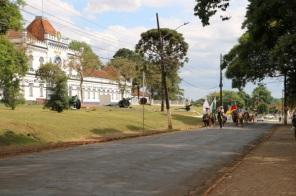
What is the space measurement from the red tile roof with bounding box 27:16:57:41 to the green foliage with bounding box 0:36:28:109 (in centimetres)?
4834

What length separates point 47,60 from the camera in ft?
335

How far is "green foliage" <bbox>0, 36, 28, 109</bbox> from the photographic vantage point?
160 ft

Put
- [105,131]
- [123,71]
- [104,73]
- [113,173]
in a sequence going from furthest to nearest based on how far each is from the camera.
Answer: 1. [104,73]
2. [123,71]
3. [105,131]
4. [113,173]

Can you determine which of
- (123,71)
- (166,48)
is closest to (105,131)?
(166,48)

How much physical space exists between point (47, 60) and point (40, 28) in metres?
7.75

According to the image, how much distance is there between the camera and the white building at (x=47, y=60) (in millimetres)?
93625

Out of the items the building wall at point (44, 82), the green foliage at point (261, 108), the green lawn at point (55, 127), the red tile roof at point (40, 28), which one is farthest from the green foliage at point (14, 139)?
the green foliage at point (261, 108)

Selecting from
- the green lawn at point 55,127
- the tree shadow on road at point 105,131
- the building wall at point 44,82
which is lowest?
the tree shadow on road at point 105,131

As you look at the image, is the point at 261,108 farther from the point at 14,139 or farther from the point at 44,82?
the point at 14,139

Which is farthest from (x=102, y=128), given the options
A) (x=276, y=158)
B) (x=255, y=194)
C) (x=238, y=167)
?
(x=255, y=194)

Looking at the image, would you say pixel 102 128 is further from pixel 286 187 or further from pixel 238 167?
pixel 286 187

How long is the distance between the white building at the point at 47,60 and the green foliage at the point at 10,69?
33.4m

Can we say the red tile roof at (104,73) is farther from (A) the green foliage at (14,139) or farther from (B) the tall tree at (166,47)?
(A) the green foliage at (14,139)

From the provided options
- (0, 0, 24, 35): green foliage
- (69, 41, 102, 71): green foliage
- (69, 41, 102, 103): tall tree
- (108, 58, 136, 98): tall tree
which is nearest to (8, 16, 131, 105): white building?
(69, 41, 102, 103): tall tree
